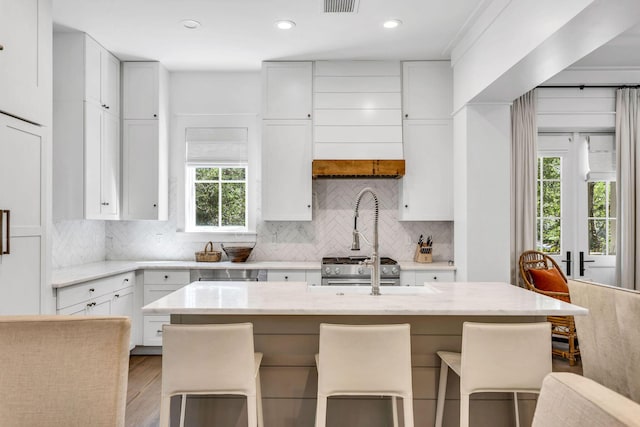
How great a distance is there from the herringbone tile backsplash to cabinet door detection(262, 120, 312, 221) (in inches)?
12.5

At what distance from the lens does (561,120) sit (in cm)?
467

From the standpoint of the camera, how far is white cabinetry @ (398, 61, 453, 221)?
173 inches

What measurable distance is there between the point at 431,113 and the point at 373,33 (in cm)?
107

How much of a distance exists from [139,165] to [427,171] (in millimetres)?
2935

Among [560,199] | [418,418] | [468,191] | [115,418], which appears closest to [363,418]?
[418,418]

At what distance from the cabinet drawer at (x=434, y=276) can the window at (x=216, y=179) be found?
76.8 inches

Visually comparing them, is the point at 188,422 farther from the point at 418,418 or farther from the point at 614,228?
the point at 614,228

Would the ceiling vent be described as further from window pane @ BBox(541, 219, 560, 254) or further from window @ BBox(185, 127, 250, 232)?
window pane @ BBox(541, 219, 560, 254)

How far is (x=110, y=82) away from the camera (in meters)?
4.24

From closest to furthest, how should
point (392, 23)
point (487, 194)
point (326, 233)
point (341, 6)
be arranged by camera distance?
point (341, 6), point (392, 23), point (487, 194), point (326, 233)

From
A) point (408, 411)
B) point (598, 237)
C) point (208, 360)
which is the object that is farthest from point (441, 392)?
point (598, 237)

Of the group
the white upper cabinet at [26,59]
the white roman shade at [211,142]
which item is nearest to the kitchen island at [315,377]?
the white upper cabinet at [26,59]

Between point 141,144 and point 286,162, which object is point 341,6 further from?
point 141,144

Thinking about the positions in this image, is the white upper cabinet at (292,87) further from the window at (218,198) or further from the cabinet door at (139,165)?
the cabinet door at (139,165)
